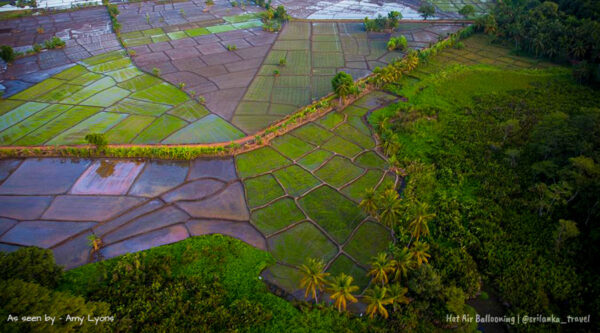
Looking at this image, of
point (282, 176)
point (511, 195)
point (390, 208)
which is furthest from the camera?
point (282, 176)

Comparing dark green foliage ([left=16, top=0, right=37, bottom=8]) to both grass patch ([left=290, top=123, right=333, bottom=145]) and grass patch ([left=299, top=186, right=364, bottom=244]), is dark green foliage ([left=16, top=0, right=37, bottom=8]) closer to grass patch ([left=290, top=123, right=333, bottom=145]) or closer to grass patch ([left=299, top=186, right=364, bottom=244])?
grass patch ([left=290, top=123, right=333, bottom=145])

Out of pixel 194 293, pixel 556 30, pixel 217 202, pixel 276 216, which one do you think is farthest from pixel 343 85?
pixel 556 30

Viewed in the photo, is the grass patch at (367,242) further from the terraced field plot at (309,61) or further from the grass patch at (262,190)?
the terraced field plot at (309,61)

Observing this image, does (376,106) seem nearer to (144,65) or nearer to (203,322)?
(203,322)

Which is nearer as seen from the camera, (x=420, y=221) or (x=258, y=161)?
(x=420, y=221)

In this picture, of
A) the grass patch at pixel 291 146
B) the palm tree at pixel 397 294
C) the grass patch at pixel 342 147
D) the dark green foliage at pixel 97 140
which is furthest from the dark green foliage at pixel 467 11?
the dark green foliage at pixel 97 140

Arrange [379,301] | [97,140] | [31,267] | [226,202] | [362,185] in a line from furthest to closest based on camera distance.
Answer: [97,140], [362,185], [226,202], [31,267], [379,301]

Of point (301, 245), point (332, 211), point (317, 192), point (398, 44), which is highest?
point (398, 44)

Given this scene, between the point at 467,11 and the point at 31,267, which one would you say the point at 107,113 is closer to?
the point at 31,267
